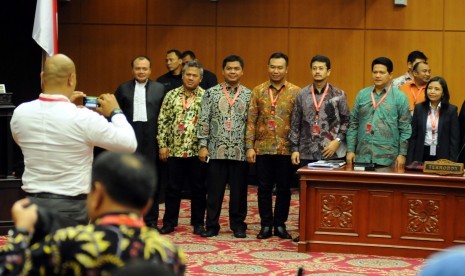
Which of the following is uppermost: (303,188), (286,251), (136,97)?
(136,97)

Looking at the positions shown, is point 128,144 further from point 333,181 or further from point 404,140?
point 404,140

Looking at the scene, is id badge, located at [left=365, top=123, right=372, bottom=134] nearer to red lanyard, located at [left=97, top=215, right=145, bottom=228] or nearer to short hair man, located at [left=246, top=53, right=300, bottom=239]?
short hair man, located at [left=246, top=53, right=300, bottom=239]

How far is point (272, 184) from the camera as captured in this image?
285 inches

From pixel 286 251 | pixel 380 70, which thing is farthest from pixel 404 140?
pixel 286 251

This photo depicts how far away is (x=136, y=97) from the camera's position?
A: 7527 mm

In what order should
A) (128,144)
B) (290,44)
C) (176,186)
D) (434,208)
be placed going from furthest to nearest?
(290,44) < (176,186) < (434,208) < (128,144)

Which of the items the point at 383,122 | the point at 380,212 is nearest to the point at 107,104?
the point at 380,212

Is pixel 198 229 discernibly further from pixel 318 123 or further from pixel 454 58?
pixel 454 58

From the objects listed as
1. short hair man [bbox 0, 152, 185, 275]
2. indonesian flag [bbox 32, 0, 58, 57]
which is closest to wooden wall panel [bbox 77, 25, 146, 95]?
indonesian flag [bbox 32, 0, 58, 57]

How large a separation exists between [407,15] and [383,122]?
4166 mm

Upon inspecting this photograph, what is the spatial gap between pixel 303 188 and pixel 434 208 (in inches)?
38.8

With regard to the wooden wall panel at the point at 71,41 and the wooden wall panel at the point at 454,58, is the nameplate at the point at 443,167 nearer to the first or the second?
the wooden wall panel at the point at 454,58

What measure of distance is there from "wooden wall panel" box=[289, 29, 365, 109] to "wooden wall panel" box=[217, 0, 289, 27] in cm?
32

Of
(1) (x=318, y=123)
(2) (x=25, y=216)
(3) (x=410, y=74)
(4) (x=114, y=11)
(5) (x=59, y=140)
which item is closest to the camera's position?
(2) (x=25, y=216)
